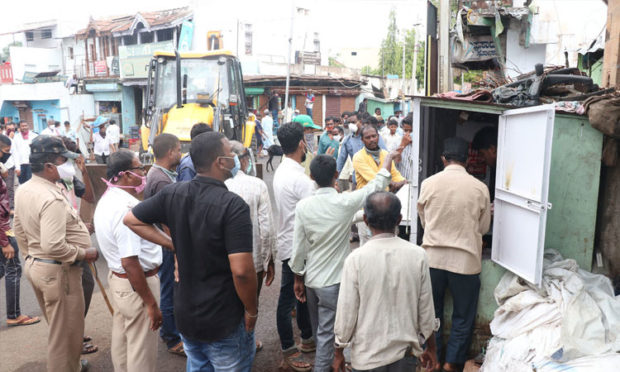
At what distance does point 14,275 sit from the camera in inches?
185

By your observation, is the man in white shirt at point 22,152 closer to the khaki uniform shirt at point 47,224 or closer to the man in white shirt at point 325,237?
the khaki uniform shirt at point 47,224

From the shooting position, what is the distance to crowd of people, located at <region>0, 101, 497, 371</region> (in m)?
2.52

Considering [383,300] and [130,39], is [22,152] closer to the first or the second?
[383,300]

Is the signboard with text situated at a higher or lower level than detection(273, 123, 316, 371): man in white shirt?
higher

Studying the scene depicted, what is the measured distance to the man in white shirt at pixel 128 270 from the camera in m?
3.08

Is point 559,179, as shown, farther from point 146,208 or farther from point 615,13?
point 146,208

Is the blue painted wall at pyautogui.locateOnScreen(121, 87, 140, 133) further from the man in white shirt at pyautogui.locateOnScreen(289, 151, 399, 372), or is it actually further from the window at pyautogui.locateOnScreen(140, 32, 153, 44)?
the man in white shirt at pyautogui.locateOnScreen(289, 151, 399, 372)

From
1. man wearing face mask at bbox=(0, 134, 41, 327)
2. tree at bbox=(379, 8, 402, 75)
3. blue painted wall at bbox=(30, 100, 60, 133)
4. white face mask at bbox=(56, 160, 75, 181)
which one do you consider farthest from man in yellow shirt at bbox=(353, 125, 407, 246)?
tree at bbox=(379, 8, 402, 75)

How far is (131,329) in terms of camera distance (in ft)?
10.9

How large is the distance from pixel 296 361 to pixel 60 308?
74.5 inches

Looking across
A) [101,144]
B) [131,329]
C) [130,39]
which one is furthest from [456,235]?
[130,39]

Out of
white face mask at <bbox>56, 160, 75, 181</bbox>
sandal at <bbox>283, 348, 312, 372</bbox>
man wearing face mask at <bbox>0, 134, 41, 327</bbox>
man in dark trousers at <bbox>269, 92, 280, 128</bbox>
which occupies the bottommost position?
sandal at <bbox>283, 348, 312, 372</bbox>

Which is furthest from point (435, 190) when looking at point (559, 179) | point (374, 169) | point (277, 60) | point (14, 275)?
point (277, 60)

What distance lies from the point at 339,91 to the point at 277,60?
22.0 ft
